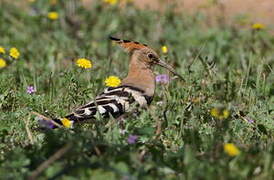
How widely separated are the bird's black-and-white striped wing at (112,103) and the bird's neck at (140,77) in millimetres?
227

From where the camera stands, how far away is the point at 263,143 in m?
3.73

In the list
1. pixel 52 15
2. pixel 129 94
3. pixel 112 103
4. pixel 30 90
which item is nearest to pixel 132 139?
pixel 112 103

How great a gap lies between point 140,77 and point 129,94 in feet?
2.31

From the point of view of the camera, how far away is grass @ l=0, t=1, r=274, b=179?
3.01 meters

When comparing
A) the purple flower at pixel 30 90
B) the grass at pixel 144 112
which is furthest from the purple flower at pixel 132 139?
the purple flower at pixel 30 90

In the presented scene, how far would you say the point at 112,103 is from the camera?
417 cm

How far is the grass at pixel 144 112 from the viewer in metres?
3.01

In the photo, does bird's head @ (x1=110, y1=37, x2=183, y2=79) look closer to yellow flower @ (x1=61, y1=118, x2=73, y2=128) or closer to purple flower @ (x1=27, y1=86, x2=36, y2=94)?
purple flower @ (x1=27, y1=86, x2=36, y2=94)

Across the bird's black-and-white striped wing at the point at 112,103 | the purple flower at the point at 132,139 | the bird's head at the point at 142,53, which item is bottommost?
the purple flower at the point at 132,139

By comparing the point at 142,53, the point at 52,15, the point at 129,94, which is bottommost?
the point at 129,94

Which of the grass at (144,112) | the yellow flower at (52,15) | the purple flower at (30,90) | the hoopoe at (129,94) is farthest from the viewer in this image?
the yellow flower at (52,15)

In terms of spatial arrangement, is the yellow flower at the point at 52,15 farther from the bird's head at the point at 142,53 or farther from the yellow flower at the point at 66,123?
the yellow flower at the point at 66,123

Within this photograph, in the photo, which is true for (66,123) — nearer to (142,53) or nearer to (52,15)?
(142,53)

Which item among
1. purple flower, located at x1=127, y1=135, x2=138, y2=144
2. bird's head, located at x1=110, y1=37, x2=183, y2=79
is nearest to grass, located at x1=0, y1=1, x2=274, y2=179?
purple flower, located at x1=127, y1=135, x2=138, y2=144
